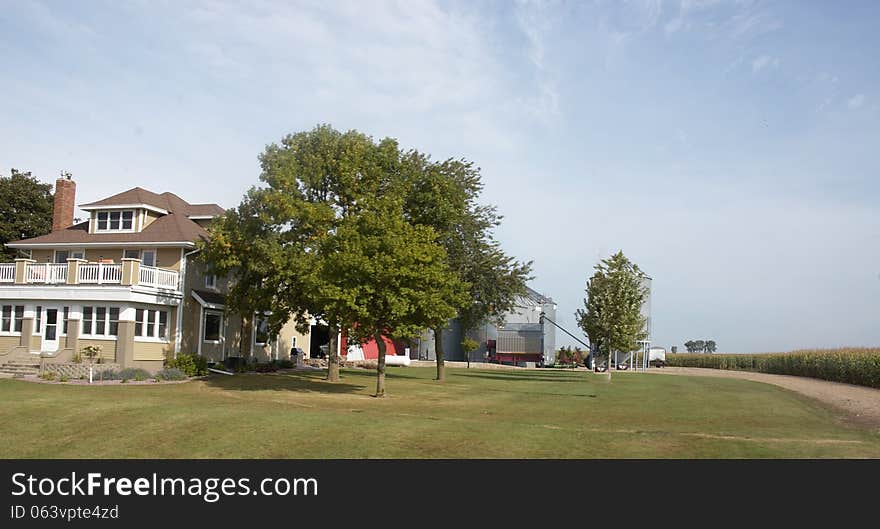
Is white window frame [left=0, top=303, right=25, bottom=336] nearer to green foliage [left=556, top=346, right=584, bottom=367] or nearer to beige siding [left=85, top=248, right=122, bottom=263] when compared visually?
beige siding [left=85, top=248, right=122, bottom=263]

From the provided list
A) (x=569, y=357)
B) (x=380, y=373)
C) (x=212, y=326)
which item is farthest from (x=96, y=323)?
(x=569, y=357)

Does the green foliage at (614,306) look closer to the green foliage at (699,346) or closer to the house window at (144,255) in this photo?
the house window at (144,255)

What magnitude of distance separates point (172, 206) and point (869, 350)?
49.4 m

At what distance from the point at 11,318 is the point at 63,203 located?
354 inches

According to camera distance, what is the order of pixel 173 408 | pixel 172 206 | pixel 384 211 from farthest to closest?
1. pixel 172 206
2. pixel 384 211
3. pixel 173 408

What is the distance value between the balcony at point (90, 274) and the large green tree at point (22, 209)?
19259mm

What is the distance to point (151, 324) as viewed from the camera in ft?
119

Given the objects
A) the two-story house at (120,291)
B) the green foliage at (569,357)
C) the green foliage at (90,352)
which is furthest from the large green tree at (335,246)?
the green foliage at (569,357)

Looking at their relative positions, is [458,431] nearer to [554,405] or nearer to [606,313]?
[554,405]

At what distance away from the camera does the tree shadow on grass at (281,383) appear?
102ft

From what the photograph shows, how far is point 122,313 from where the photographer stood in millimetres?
34438

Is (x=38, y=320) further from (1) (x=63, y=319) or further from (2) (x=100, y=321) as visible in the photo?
(2) (x=100, y=321)
